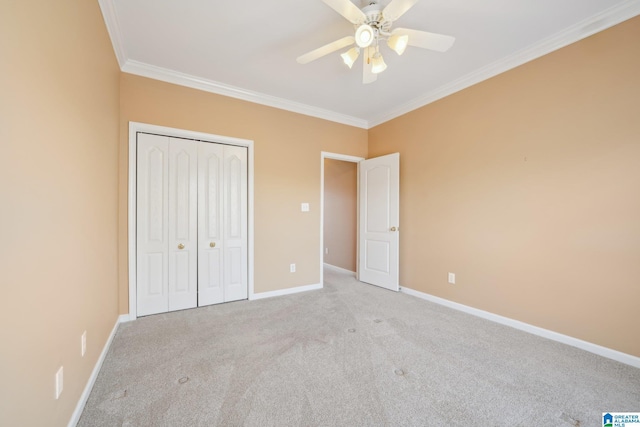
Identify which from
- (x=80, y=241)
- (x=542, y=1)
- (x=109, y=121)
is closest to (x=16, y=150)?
(x=80, y=241)

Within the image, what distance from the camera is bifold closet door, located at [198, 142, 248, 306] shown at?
123 inches

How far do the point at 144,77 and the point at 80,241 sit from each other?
2132 mm

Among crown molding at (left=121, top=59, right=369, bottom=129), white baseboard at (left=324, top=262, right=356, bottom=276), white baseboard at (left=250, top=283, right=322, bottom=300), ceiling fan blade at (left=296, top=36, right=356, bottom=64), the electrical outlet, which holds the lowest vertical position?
white baseboard at (left=324, top=262, right=356, bottom=276)

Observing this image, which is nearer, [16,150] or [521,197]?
[16,150]

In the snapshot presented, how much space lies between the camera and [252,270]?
11.2ft

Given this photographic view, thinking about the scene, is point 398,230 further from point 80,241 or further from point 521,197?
point 80,241

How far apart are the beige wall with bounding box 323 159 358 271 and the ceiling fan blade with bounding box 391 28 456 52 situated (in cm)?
302

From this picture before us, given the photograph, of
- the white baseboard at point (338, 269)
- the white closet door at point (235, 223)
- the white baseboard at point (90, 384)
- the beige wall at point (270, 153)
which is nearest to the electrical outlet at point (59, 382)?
the white baseboard at point (90, 384)

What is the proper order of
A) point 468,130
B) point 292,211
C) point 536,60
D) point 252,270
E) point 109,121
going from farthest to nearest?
point 292,211 → point 252,270 → point 468,130 → point 536,60 → point 109,121

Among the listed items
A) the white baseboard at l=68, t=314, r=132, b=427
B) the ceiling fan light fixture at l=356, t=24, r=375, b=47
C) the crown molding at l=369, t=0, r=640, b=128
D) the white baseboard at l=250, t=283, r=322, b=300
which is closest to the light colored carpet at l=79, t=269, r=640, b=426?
the white baseboard at l=68, t=314, r=132, b=427

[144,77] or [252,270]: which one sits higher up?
[144,77]

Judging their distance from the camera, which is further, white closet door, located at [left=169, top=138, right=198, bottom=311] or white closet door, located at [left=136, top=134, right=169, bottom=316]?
white closet door, located at [left=169, top=138, right=198, bottom=311]

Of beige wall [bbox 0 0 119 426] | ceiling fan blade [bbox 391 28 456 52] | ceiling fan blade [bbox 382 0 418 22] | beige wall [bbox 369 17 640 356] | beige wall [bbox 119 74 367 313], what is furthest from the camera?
beige wall [bbox 119 74 367 313]

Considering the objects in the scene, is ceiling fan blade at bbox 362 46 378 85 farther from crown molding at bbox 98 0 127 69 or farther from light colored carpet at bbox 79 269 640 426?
light colored carpet at bbox 79 269 640 426
